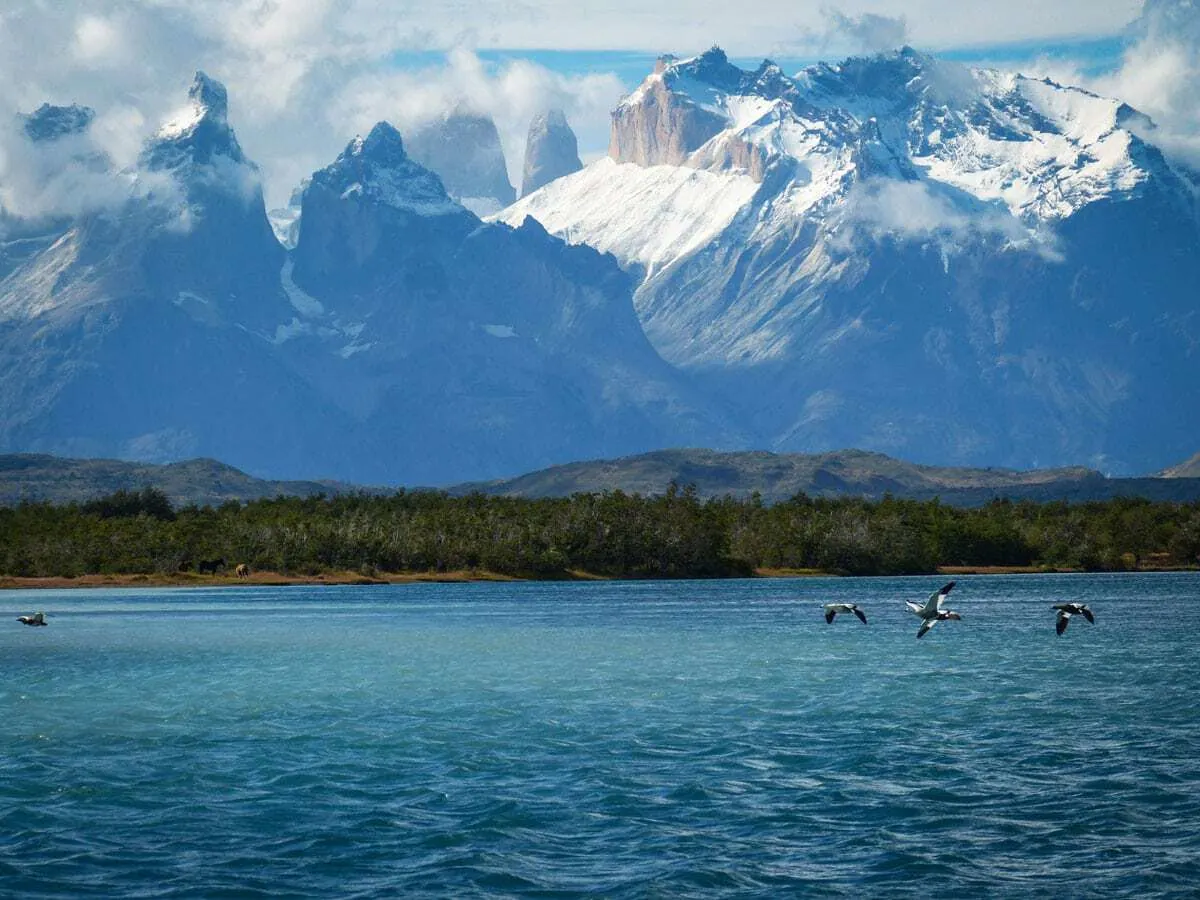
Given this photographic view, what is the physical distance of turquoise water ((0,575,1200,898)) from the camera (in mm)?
41031

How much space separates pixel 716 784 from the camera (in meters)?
51.8

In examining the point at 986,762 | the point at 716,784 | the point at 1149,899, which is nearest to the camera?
the point at 1149,899

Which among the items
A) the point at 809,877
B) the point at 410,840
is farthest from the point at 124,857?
the point at 809,877

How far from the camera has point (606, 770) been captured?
54719 mm

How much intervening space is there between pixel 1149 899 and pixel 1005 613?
108 meters

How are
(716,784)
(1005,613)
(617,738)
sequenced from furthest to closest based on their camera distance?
(1005,613)
(617,738)
(716,784)

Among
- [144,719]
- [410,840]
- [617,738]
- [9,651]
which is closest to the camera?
[410,840]

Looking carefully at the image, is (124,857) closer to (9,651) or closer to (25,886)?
(25,886)

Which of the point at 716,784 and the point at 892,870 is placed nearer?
the point at 892,870

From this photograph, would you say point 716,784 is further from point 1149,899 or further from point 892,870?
point 1149,899

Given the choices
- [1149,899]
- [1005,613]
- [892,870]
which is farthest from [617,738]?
[1005,613]

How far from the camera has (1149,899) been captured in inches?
1501

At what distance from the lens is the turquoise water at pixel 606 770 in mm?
41031

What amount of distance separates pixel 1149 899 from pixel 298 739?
33.0 metres
